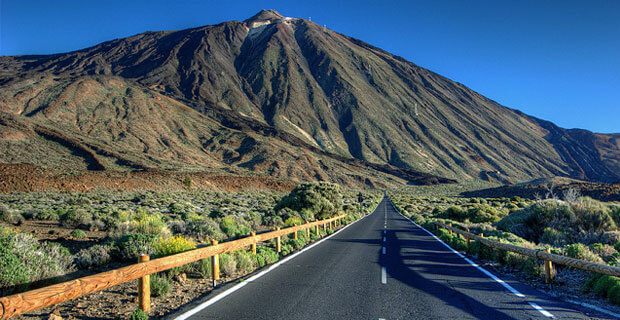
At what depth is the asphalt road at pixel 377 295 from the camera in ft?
18.3

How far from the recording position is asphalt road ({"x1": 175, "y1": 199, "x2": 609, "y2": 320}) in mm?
5586

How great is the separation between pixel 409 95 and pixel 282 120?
77.1 meters

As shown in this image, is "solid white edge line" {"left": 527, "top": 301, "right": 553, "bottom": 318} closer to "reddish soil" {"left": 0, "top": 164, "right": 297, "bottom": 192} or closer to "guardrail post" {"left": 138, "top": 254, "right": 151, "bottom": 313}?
"guardrail post" {"left": 138, "top": 254, "right": 151, "bottom": 313}

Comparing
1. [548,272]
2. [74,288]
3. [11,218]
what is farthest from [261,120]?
[74,288]

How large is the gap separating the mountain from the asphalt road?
213 feet

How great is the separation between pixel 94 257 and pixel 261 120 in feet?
413

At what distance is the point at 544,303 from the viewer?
6.45 metres

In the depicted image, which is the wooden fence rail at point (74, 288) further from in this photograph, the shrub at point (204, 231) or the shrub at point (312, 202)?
the shrub at point (312, 202)

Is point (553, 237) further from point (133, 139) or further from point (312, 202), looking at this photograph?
point (133, 139)

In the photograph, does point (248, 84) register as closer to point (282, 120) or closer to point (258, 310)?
point (282, 120)

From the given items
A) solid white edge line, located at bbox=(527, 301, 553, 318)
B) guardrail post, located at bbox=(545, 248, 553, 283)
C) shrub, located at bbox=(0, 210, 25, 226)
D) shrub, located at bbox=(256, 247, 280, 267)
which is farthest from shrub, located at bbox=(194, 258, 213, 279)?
shrub, located at bbox=(0, 210, 25, 226)

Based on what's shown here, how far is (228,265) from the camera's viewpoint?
8.30 m

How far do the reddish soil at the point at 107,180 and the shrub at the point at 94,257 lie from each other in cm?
4279

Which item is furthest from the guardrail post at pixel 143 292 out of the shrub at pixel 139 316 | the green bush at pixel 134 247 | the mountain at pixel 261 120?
the mountain at pixel 261 120
